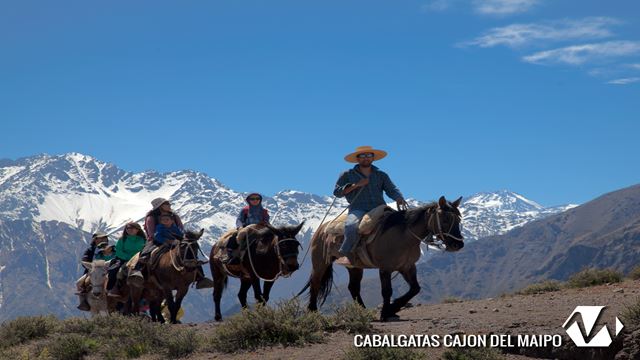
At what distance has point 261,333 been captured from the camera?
581 inches

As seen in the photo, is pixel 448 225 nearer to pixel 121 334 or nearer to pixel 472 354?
pixel 472 354

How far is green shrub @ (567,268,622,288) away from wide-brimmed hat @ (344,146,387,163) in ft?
25.3

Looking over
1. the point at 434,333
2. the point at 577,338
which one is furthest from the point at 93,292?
the point at 577,338

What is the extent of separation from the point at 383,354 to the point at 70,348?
292 inches

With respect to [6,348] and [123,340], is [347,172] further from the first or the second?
[6,348]

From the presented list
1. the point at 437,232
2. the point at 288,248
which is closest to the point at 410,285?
the point at 437,232

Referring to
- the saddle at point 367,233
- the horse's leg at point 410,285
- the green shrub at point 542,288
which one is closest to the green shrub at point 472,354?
the horse's leg at point 410,285

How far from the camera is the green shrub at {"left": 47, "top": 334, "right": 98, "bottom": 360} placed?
16531mm

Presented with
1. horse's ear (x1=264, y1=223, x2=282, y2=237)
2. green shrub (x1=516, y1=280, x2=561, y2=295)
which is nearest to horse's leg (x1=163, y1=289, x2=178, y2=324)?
horse's ear (x1=264, y1=223, x2=282, y2=237)

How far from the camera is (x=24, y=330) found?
20.0 metres

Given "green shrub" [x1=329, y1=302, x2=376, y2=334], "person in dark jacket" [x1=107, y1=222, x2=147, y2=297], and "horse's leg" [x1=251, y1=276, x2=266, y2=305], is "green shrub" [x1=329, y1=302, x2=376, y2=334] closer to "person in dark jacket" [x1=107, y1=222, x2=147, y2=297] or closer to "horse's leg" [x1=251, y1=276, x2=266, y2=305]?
"horse's leg" [x1=251, y1=276, x2=266, y2=305]

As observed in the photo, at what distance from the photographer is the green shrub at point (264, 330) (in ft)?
47.9

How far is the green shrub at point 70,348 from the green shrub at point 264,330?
126 inches

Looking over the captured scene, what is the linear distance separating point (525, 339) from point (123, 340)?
8.02m
